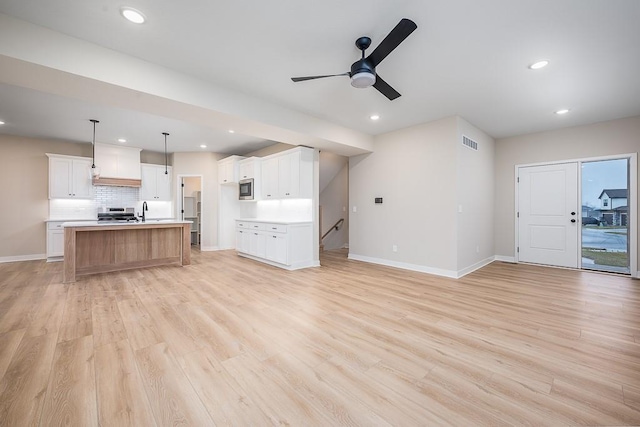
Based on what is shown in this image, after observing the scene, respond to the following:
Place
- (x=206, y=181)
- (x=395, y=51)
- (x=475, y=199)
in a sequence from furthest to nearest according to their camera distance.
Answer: (x=206, y=181)
(x=475, y=199)
(x=395, y=51)

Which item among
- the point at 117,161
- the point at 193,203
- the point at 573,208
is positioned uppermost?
the point at 117,161

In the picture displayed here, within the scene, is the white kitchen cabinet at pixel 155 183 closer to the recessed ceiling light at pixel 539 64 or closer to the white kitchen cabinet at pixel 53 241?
the white kitchen cabinet at pixel 53 241

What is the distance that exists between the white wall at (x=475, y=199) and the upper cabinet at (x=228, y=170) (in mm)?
5431

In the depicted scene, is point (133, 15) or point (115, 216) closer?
point (133, 15)

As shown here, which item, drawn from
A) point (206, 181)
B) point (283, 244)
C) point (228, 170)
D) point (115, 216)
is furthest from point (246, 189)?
point (115, 216)

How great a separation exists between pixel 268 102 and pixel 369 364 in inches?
142

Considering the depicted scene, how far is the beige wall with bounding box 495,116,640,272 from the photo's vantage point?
465cm

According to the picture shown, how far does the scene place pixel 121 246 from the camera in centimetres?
501

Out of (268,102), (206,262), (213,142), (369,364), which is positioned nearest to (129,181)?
(213,142)

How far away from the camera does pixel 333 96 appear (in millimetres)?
3727

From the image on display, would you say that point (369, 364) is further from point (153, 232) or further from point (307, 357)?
point (153, 232)

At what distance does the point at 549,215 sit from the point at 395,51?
5157 mm

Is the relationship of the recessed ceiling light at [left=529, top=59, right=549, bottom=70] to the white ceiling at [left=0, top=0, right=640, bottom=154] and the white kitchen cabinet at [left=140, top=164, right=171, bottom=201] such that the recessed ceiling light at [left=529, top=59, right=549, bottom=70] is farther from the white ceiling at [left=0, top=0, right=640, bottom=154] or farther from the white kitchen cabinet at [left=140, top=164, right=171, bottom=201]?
the white kitchen cabinet at [left=140, top=164, right=171, bottom=201]

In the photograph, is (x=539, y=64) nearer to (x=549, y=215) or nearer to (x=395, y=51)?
(x=395, y=51)
